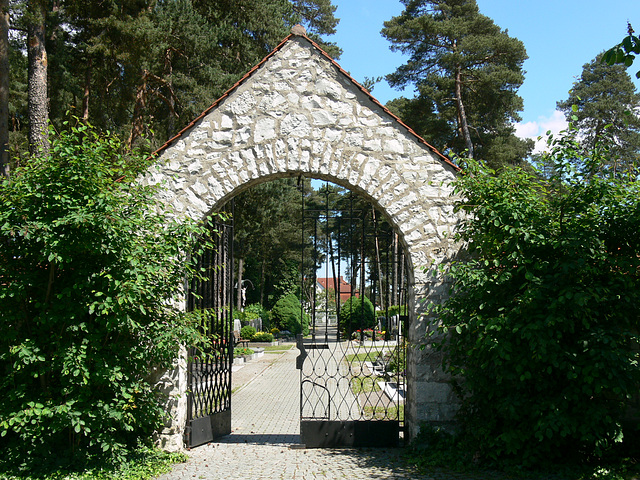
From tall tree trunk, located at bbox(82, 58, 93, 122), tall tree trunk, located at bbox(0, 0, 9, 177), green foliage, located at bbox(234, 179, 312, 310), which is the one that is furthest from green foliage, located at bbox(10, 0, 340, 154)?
green foliage, located at bbox(234, 179, 312, 310)

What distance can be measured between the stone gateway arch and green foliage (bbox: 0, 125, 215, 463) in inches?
33.6

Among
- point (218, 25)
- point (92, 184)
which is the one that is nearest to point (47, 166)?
point (92, 184)

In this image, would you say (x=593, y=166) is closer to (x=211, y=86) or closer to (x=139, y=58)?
(x=139, y=58)

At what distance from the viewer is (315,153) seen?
6.48 metres

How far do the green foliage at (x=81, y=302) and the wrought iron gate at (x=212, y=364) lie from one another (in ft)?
2.73

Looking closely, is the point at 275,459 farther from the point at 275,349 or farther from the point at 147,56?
the point at 275,349

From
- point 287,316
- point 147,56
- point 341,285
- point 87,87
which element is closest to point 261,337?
point 287,316

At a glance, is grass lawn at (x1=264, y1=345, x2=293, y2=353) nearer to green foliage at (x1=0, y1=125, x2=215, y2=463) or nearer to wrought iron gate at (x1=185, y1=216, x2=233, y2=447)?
wrought iron gate at (x1=185, y1=216, x2=233, y2=447)

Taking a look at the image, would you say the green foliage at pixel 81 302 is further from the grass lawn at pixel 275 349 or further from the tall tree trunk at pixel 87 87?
the grass lawn at pixel 275 349

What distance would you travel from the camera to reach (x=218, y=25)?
17078mm

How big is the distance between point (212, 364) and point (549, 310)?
392 centimetres

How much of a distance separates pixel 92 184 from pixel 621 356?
5.16 metres

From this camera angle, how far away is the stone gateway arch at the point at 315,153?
6.45 metres

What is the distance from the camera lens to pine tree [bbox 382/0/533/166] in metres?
20.8
